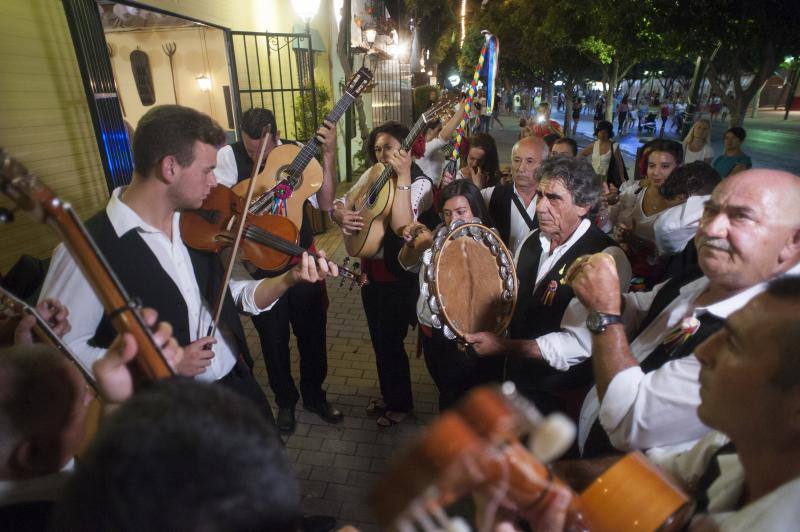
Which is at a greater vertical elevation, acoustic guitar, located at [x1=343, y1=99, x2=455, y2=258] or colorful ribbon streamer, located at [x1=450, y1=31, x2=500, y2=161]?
colorful ribbon streamer, located at [x1=450, y1=31, x2=500, y2=161]

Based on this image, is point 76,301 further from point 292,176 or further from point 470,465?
point 292,176

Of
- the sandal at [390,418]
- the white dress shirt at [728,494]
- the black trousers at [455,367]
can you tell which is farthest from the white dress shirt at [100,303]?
the white dress shirt at [728,494]

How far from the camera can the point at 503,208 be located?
12.3ft

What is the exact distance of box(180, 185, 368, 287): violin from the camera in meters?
2.47

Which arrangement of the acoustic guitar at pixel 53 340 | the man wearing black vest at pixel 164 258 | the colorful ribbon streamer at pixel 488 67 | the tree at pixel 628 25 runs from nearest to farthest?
the acoustic guitar at pixel 53 340
the man wearing black vest at pixel 164 258
the colorful ribbon streamer at pixel 488 67
the tree at pixel 628 25

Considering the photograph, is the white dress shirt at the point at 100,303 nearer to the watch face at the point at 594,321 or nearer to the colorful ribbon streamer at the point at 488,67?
the watch face at the point at 594,321

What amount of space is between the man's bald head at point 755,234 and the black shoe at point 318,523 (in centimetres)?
253

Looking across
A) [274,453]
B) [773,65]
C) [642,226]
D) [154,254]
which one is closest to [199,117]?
[154,254]

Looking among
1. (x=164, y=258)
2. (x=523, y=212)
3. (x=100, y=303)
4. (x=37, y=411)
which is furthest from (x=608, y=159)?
(x=37, y=411)

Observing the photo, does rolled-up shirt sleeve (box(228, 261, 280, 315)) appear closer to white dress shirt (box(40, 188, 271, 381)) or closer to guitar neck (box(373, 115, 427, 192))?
white dress shirt (box(40, 188, 271, 381))

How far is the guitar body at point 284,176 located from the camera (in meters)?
3.59

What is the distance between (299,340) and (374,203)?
4.31 ft

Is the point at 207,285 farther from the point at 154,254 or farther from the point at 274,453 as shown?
the point at 274,453

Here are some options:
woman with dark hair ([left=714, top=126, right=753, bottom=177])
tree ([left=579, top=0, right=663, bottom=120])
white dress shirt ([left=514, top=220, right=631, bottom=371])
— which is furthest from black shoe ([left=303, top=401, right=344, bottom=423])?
tree ([left=579, top=0, right=663, bottom=120])
